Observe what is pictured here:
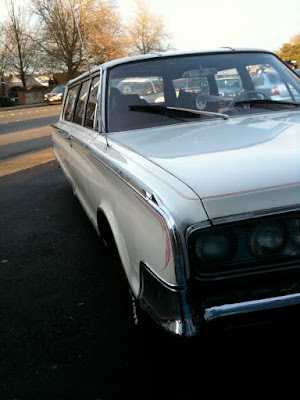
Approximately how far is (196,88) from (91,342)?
2.07 m

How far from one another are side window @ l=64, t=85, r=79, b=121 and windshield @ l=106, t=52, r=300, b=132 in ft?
5.46

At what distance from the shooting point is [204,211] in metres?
1.68

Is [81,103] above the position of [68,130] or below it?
above

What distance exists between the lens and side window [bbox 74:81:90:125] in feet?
13.8

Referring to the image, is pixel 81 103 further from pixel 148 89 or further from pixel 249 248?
pixel 249 248

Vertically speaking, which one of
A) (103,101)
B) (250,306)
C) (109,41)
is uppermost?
(109,41)

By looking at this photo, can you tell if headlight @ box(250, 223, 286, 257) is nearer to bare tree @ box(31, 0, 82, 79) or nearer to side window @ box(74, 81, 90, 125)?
side window @ box(74, 81, 90, 125)

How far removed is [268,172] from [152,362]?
4.02ft

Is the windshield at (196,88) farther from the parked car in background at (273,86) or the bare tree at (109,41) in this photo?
the bare tree at (109,41)

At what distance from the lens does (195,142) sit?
247 centimetres

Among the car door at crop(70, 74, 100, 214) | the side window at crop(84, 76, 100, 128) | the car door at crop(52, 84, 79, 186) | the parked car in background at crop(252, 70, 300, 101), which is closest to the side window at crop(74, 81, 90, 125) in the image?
the car door at crop(70, 74, 100, 214)

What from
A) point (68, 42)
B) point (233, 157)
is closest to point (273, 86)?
point (233, 157)

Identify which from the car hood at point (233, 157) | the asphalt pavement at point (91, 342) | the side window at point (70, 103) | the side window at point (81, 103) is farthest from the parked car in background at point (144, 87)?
the side window at point (70, 103)

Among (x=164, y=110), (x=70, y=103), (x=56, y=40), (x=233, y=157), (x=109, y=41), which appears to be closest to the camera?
(x=233, y=157)
